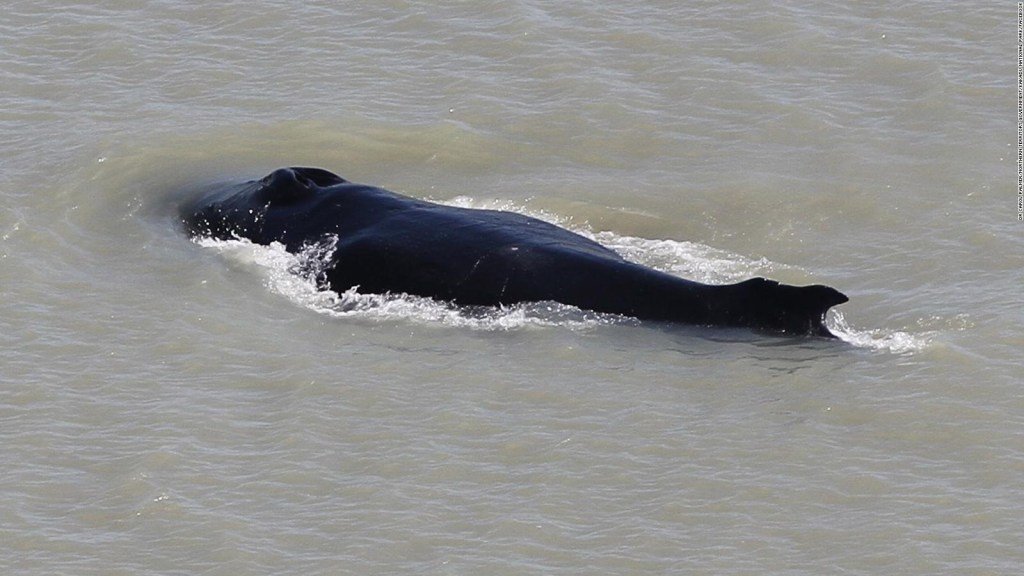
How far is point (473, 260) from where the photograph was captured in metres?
17.5

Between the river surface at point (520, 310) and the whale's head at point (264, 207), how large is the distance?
9.8 inches

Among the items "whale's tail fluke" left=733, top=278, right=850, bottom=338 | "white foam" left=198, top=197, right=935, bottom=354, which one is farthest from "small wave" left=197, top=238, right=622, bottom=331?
"whale's tail fluke" left=733, top=278, right=850, bottom=338

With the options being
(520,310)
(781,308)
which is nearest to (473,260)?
(520,310)

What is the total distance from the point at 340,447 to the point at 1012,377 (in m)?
5.77

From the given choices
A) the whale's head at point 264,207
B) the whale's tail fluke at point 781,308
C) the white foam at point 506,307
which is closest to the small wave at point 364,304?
the white foam at point 506,307

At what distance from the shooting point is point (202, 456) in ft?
48.0

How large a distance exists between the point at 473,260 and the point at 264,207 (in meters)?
2.78

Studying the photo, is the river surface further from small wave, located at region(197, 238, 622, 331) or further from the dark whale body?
the dark whale body

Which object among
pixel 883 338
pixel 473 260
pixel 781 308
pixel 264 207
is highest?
pixel 264 207

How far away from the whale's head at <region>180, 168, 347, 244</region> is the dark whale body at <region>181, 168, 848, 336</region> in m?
0.01

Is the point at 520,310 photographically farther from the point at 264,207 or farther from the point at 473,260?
the point at 264,207

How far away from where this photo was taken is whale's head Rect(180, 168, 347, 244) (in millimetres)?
18812

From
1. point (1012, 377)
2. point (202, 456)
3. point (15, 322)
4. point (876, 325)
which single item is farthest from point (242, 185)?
point (1012, 377)

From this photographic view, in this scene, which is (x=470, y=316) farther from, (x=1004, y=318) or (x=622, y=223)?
(x=1004, y=318)
